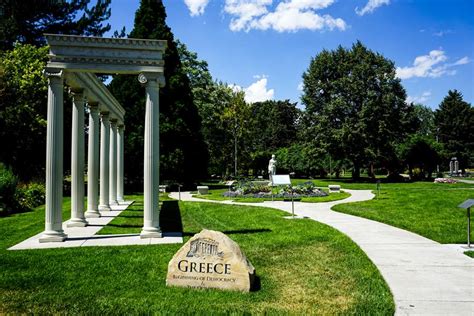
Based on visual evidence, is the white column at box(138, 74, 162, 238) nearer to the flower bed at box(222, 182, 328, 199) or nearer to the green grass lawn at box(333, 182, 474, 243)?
the green grass lawn at box(333, 182, 474, 243)

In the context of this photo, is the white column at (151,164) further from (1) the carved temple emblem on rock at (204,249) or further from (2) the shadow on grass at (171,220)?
(1) the carved temple emblem on rock at (204,249)

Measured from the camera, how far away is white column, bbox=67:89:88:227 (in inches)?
456

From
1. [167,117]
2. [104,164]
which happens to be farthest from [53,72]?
[167,117]

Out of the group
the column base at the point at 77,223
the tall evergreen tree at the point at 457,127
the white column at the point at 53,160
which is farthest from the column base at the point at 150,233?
the tall evergreen tree at the point at 457,127

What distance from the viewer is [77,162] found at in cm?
1161

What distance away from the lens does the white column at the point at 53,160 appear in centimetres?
961

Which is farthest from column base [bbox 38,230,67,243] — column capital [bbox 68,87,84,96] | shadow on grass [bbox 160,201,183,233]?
column capital [bbox 68,87,84,96]

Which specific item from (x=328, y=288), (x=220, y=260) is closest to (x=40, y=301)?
(x=220, y=260)

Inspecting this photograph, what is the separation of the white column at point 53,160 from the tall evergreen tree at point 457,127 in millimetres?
76642

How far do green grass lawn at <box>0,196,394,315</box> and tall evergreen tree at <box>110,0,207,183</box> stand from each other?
20.3 m

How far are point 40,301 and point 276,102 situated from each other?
83.5m

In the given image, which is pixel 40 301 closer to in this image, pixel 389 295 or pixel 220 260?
pixel 220 260

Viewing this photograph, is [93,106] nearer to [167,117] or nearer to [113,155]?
[113,155]

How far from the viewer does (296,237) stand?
10.1 meters
